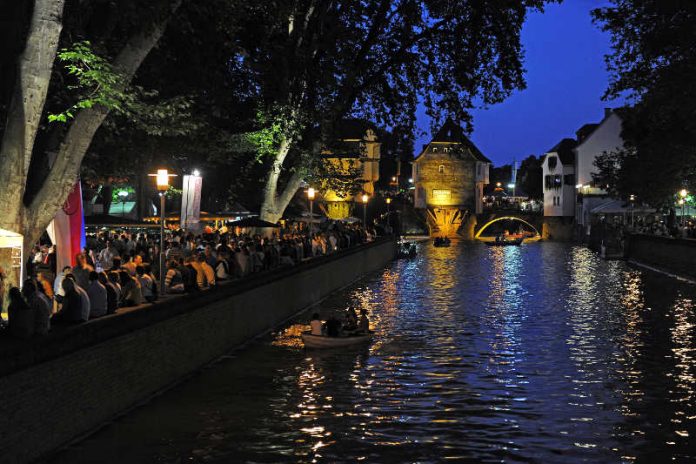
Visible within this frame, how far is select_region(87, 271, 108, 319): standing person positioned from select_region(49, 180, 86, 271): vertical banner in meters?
6.16

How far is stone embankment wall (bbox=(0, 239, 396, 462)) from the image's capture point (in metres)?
12.9

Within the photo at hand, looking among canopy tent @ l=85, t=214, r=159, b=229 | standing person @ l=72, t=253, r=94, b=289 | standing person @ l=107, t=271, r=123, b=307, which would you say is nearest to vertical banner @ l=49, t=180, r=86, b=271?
standing person @ l=72, t=253, r=94, b=289

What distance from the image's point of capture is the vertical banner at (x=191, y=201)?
102ft

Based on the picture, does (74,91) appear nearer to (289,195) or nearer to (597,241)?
(289,195)

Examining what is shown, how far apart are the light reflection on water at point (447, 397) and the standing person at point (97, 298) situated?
194 cm

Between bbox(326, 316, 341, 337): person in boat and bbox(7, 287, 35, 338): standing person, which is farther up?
bbox(7, 287, 35, 338): standing person

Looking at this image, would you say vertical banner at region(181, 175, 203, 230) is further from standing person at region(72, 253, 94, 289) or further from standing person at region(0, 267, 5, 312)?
standing person at region(0, 267, 5, 312)

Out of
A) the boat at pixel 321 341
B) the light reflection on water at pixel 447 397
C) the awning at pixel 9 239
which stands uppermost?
the awning at pixel 9 239

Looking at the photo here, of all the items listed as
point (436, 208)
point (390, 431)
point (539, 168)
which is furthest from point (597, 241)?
point (539, 168)

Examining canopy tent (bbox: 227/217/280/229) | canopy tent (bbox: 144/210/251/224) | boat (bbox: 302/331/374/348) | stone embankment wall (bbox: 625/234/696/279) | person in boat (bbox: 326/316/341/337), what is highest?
canopy tent (bbox: 144/210/251/224)

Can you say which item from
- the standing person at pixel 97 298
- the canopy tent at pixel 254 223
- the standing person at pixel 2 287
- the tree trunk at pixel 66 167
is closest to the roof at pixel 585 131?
the canopy tent at pixel 254 223

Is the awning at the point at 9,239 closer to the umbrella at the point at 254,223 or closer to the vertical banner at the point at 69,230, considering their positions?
the vertical banner at the point at 69,230

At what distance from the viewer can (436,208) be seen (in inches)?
5044

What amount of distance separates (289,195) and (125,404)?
2836 centimetres
